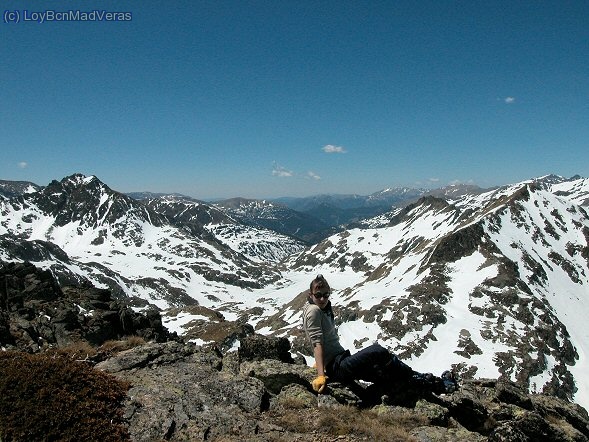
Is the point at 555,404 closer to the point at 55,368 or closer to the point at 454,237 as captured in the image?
the point at 55,368

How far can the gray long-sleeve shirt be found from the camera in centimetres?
1227

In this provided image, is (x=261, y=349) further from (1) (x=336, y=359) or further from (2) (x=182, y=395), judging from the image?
(1) (x=336, y=359)

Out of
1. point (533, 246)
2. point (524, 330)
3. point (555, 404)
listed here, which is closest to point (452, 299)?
point (524, 330)

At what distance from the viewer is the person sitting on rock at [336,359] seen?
484 inches

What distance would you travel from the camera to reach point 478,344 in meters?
81.6

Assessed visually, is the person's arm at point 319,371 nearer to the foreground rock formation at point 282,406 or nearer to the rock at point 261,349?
the foreground rock formation at point 282,406

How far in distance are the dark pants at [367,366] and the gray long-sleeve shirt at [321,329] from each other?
1.38ft

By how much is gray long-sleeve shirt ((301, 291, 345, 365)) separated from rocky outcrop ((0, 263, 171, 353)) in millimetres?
16782

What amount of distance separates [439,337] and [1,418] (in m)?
89.7

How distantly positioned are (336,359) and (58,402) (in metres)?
8.46

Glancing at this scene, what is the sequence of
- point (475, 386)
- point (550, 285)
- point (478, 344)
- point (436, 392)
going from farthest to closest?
point (550, 285) < point (478, 344) < point (475, 386) < point (436, 392)

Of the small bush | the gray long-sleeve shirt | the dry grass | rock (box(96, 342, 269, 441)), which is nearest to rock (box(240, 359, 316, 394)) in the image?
rock (box(96, 342, 269, 441))

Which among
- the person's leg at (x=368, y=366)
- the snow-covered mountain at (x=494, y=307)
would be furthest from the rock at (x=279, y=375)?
the snow-covered mountain at (x=494, y=307)

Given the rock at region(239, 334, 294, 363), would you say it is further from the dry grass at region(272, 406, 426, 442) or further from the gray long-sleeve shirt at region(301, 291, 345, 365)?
the dry grass at region(272, 406, 426, 442)
